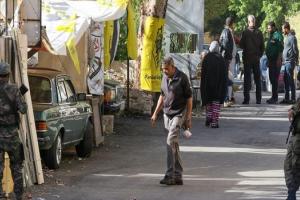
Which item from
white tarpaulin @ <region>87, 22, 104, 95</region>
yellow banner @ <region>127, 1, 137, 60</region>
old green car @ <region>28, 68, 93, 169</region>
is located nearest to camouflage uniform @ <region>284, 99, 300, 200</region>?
old green car @ <region>28, 68, 93, 169</region>

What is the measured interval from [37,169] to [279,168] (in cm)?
423

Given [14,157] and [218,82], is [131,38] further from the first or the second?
[14,157]

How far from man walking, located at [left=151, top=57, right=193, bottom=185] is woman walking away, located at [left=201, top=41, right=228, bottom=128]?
6.83 meters

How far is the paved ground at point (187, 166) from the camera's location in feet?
38.2

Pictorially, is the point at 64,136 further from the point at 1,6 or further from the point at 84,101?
the point at 1,6

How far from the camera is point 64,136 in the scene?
13.9m

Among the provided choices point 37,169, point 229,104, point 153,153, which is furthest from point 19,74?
point 229,104

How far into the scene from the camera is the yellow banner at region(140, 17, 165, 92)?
2112cm

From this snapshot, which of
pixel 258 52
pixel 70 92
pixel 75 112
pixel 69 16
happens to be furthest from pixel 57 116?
pixel 258 52

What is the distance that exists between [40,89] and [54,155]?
1.21 meters

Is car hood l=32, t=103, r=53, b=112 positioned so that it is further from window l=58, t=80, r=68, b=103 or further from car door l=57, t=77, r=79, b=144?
window l=58, t=80, r=68, b=103

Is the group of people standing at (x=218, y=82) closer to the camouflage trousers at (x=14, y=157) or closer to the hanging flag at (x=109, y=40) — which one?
the hanging flag at (x=109, y=40)

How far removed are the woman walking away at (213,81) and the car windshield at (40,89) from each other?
6085 mm

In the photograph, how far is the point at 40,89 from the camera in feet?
45.5
